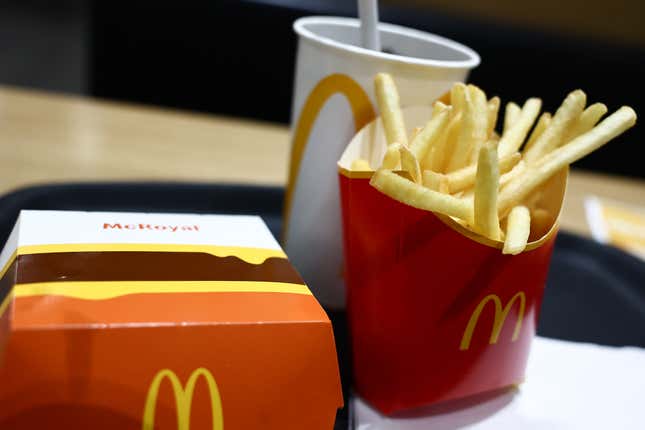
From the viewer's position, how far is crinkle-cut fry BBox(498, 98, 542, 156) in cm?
74

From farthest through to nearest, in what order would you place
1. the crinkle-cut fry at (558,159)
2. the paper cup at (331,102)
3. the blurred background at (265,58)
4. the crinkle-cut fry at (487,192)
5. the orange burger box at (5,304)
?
the blurred background at (265,58) < the paper cup at (331,102) < the crinkle-cut fry at (558,159) < the crinkle-cut fry at (487,192) < the orange burger box at (5,304)

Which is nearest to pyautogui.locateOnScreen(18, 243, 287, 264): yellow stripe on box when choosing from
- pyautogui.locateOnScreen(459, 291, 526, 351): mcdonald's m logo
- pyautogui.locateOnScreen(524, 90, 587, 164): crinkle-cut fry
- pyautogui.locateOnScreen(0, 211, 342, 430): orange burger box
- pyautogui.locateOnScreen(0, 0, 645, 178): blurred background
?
pyautogui.locateOnScreen(0, 211, 342, 430): orange burger box

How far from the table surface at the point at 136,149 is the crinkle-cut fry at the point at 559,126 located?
0.59m

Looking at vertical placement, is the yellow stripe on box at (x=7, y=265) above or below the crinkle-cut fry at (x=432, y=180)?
below

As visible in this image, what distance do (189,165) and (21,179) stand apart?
326 mm

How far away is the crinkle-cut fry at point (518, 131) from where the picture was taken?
740 mm

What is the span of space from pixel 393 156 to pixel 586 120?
0.26m

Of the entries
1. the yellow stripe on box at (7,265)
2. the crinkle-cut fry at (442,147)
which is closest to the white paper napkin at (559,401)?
the crinkle-cut fry at (442,147)

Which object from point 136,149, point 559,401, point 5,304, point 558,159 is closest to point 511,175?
point 558,159

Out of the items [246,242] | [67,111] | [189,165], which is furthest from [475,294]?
[67,111]

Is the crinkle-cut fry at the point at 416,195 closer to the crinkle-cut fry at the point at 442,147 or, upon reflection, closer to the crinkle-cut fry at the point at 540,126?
the crinkle-cut fry at the point at 442,147

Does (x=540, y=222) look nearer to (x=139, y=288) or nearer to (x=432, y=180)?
(x=432, y=180)

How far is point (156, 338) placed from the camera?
50cm

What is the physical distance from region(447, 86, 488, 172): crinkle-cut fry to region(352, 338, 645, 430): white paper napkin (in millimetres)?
272
